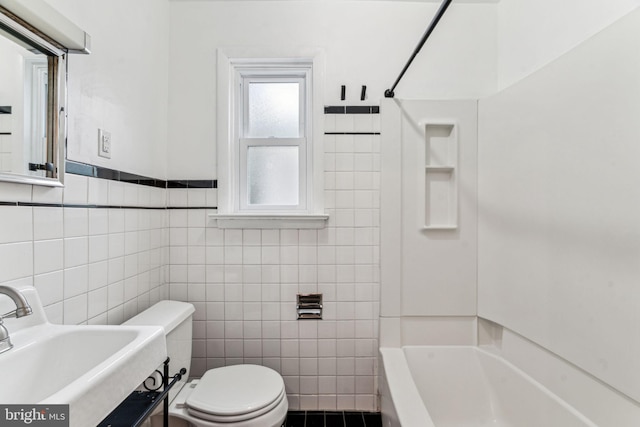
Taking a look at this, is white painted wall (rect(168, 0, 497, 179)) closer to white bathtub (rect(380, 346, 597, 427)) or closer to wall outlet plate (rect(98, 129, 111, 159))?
wall outlet plate (rect(98, 129, 111, 159))

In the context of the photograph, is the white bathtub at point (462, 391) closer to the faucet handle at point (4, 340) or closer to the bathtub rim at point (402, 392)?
the bathtub rim at point (402, 392)

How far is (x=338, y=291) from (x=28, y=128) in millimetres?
1467

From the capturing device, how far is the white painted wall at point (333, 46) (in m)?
1.70

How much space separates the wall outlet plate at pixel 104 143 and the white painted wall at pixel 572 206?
1858 millimetres

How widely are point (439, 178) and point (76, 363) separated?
176 centimetres

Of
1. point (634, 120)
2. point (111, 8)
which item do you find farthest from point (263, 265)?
point (634, 120)

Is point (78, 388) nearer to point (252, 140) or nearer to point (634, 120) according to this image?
point (252, 140)

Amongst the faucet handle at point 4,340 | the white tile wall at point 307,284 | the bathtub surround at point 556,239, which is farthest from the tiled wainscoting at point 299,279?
the faucet handle at point 4,340

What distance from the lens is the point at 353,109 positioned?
1702 mm

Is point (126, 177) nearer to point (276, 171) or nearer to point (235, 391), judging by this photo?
point (276, 171)

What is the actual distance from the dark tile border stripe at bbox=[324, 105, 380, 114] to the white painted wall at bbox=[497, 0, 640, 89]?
75 cm

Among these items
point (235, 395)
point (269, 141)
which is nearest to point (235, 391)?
point (235, 395)

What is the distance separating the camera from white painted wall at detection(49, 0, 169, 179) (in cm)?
110

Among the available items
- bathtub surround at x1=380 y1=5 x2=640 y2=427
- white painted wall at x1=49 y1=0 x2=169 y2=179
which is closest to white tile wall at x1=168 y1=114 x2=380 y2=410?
bathtub surround at x1=380 y1=5 x2=640 y2=427
